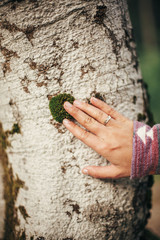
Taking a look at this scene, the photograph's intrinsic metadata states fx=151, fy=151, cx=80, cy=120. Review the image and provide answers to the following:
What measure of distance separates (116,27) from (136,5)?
50.7 ft

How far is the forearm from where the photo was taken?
1.15 m

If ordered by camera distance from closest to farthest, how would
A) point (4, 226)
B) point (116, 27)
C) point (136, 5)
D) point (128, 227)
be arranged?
point (116, 27) < point (128, 227) < point (4, 226) < point (136, 5)

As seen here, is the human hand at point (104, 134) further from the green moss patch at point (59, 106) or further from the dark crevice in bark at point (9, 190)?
the dark crevice in bark at point (9, 190)

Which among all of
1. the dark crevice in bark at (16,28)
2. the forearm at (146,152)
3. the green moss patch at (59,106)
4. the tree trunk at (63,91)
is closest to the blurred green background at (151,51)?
the tree trunk at (63,91)

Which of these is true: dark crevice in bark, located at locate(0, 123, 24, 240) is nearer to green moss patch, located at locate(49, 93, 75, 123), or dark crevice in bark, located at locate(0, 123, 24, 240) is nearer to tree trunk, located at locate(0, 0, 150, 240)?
tree trunk, located at locate(0, 0, 150, 240)

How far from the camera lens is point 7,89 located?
4.20ft

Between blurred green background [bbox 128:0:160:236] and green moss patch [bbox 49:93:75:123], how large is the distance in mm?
3882

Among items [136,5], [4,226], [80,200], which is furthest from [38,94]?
[136,5]

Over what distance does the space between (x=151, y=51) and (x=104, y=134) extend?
9.66 m

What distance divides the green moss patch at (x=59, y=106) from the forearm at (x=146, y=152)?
1.94ft

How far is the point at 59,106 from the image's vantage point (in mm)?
1173

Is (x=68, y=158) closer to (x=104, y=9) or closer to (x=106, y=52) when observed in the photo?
(x=106, y=52)

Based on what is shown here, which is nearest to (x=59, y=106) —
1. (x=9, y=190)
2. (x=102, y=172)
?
(x=102, y=172)

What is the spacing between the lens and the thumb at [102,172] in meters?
1.24
